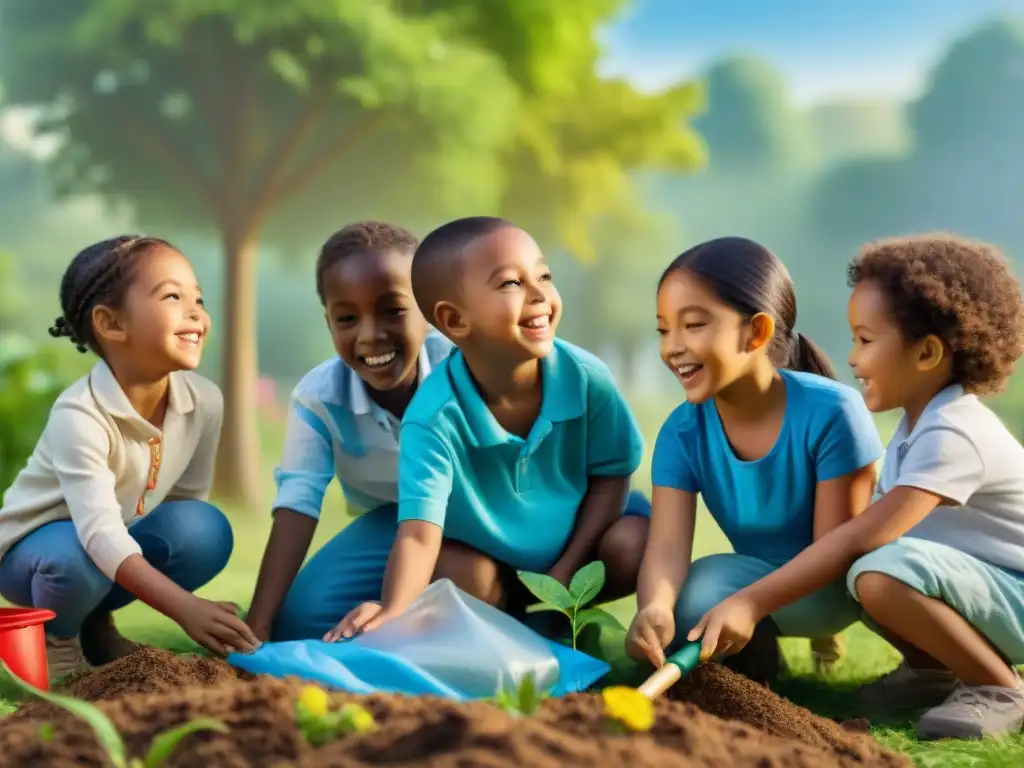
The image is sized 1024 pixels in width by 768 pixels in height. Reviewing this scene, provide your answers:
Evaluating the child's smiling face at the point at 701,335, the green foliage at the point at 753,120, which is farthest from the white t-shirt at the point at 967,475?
the green foliage at the point at 753,120

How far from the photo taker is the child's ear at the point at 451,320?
2.23 meters

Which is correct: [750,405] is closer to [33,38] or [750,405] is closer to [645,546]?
[645,546]

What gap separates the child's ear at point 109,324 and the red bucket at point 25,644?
0.58 metres

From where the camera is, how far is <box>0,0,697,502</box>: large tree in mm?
5965

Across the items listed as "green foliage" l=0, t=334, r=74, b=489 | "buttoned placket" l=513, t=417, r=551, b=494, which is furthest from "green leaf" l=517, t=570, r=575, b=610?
"green foliage" l=0, t=334, r=74, b=489

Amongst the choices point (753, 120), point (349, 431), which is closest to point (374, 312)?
point (349, 431)

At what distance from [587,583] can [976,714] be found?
69 centimetres

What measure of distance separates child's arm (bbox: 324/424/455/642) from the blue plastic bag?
37mm

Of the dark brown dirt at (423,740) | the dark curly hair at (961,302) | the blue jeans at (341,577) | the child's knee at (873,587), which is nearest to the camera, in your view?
the dark brown dirt at (423,740)

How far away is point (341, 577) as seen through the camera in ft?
8.58

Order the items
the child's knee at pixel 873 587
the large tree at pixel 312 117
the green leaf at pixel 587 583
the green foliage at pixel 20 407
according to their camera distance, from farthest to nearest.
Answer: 1. the large tree at pixel 312 117
2. the green foliage at pixel 20 407
3. the green leaf at pixel 587 583
4. the child's knee at pixel 873 587

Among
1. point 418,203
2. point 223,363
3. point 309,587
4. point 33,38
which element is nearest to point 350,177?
point 418,203

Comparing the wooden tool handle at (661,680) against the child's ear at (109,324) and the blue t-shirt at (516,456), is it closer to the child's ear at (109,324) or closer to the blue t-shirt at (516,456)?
the blue t-shirt at (516,456)

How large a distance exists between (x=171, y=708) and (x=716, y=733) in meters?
0.67
